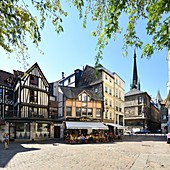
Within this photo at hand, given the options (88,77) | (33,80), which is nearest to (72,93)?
(33,80)

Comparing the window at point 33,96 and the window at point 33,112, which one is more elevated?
the window at point 33,96

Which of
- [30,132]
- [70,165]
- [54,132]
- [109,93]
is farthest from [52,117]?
[70,165]

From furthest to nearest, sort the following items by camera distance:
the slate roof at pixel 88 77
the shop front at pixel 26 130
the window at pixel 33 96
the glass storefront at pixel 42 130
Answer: the slate roof at pixel 88 77 < the window at pixel 33 96 < the glass storefront at pixel 42 130 < the shop front at pixel 26 130

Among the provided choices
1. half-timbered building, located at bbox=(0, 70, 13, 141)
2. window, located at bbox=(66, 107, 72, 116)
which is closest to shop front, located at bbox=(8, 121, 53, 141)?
half-timbered building, located at bbox=(0, 70, 13, 141)

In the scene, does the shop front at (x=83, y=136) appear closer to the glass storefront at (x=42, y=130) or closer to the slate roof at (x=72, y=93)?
the glass storefront at (x=42, y=130)

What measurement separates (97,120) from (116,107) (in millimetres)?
8121

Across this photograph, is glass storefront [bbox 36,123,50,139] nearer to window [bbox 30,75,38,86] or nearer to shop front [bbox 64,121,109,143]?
shop front [bbox 64,121,109,143]

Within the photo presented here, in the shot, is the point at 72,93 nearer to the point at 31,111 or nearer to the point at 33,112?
the point at 33,112

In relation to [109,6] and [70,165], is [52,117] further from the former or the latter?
[109,6]

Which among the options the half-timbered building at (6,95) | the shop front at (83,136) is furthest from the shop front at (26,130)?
the shop front at (83,136)

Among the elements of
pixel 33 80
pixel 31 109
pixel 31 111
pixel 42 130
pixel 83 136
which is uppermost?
pixel 33 80

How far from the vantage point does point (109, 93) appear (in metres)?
37.8

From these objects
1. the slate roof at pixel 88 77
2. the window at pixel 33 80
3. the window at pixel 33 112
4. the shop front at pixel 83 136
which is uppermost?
the slate roof at pixel 88 77

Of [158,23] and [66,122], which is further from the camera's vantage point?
[66,122]
